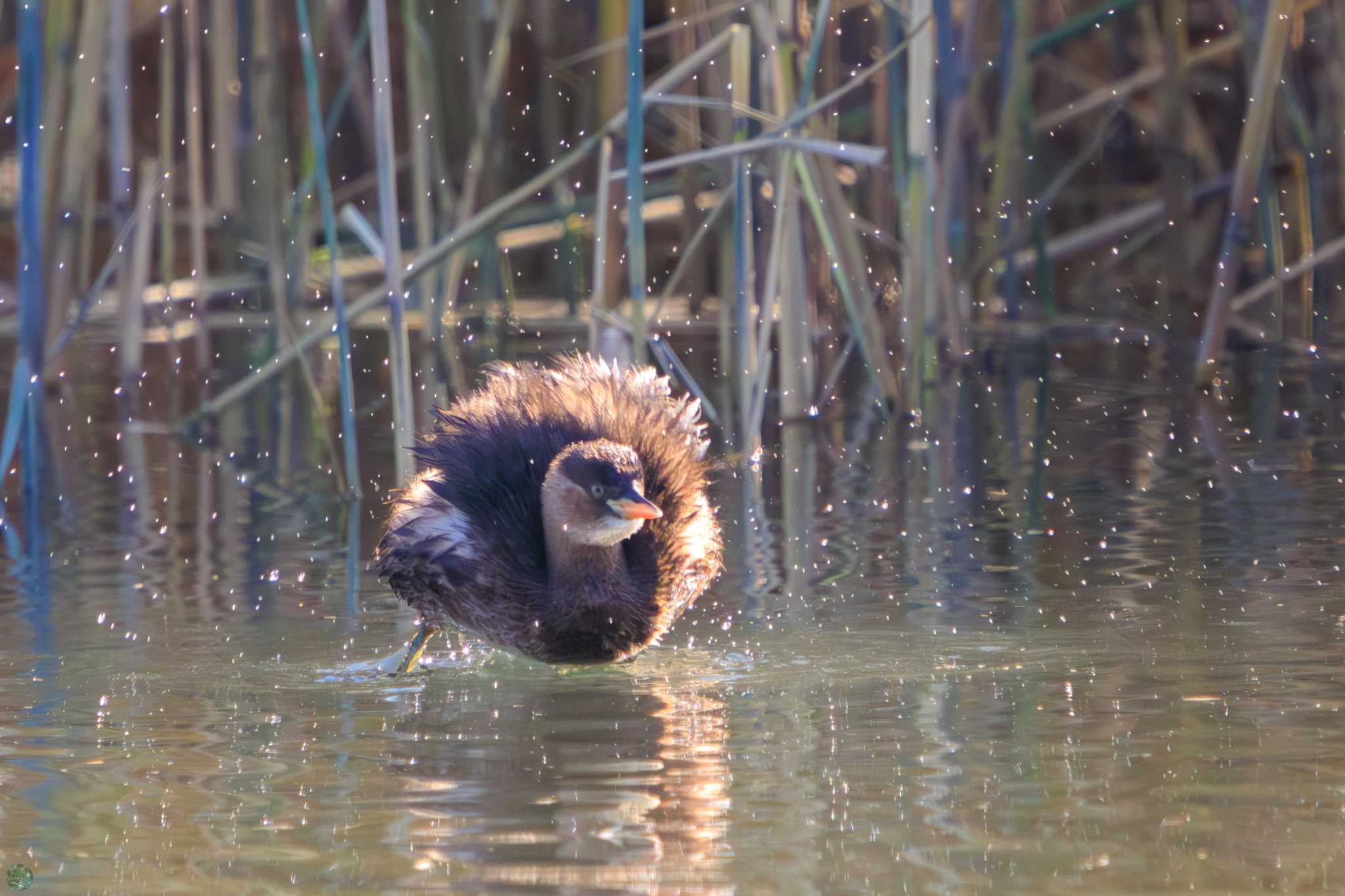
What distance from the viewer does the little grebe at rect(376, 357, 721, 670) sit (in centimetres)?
465

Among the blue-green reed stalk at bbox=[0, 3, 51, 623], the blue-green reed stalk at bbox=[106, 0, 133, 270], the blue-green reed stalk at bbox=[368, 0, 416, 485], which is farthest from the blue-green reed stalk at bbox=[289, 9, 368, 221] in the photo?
the blue-green reed stalk at bbox=[0, 3, 51, 623]

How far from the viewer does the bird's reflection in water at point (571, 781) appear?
311 cm

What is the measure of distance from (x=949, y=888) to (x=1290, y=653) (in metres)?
1.61

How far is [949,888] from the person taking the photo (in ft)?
9.72

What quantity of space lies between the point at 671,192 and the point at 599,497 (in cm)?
518

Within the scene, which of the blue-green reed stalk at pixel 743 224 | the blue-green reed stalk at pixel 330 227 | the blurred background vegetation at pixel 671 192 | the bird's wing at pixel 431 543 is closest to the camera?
the bird's wing at pixel 431 543

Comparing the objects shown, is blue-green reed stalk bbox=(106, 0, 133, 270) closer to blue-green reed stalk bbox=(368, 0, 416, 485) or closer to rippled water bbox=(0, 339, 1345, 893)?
rippled water bbox=(0, 339, 1345, 893)

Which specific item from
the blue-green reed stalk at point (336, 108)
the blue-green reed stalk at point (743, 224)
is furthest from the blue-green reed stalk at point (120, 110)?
the blue-green reed stalk at point (743, 224)

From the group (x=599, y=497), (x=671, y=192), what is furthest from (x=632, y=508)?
(x=671, y=192)

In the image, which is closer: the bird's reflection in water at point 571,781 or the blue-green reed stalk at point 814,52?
the bird's reflection in water at point 571,781

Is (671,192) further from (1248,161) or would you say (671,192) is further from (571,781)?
(571,781)

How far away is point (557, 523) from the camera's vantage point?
471 centimetres

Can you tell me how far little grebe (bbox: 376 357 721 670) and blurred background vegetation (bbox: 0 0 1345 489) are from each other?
2.63 feet

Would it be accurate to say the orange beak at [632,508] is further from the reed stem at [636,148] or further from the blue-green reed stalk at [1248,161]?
the blue-green reed stalk at [1248,161]
